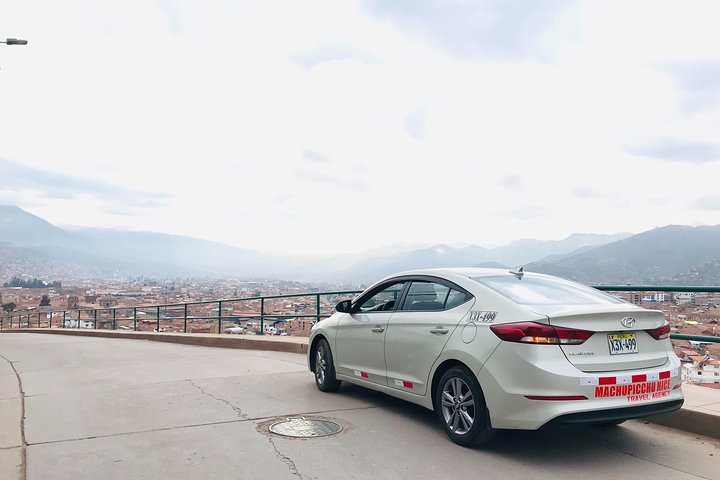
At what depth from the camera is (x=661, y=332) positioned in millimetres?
5809

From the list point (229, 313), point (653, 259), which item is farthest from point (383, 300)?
point (653, 259)

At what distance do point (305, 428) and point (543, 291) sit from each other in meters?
2.76

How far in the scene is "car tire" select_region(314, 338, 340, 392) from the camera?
27.4ft

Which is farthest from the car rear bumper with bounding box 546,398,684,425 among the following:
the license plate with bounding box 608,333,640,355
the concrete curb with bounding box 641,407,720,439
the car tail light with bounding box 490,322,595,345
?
the concrete curb with bounding box 641,407,720,439

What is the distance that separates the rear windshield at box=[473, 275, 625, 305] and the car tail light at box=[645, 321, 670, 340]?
44 centimetres

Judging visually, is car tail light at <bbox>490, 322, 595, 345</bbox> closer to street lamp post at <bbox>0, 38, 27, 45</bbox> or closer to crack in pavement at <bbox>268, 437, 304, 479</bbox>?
crack in pavement at <bbox>268, 437, 304, 479</bbox>

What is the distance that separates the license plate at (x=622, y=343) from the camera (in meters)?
5.45

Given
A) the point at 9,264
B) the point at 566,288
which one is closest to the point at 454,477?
the point at 566,288

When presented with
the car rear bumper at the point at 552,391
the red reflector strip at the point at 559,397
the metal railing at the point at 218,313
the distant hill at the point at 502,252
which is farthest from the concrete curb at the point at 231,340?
the distant hill at the point at 502,252

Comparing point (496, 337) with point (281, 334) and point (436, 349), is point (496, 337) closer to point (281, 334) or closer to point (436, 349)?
point (436, 349)

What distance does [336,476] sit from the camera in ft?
16.5

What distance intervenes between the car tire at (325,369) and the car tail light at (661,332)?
4.00 m

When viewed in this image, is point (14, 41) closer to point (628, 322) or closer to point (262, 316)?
point (262, 316)

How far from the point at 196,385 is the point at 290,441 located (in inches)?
145
